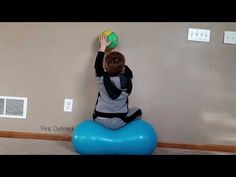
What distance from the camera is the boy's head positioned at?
259cm

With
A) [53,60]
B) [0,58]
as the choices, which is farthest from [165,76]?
[0,58]

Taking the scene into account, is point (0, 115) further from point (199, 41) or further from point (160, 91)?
point (199, 41)

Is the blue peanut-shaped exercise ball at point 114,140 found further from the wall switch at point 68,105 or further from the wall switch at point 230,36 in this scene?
the wall switch at point 230,36

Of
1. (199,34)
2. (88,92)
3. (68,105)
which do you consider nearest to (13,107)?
(68,105)

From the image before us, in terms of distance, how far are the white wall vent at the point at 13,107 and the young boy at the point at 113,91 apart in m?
0.82

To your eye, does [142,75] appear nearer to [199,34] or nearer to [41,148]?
[199,34]

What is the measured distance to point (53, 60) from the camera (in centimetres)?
304

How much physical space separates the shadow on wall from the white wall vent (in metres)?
0.55

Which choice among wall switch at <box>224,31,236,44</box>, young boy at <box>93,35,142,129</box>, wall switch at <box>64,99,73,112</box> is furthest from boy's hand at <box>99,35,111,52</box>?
wall switch at <box>224,31,236,44</box>

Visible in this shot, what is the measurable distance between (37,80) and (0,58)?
0.42 meters

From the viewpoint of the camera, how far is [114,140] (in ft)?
8.12

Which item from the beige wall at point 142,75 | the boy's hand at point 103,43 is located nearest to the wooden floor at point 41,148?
the beige wall at point 142,75

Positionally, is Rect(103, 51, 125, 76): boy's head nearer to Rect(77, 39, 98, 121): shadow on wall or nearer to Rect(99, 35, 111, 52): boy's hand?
Rect(99, 35, 111, 52): boy's hand
